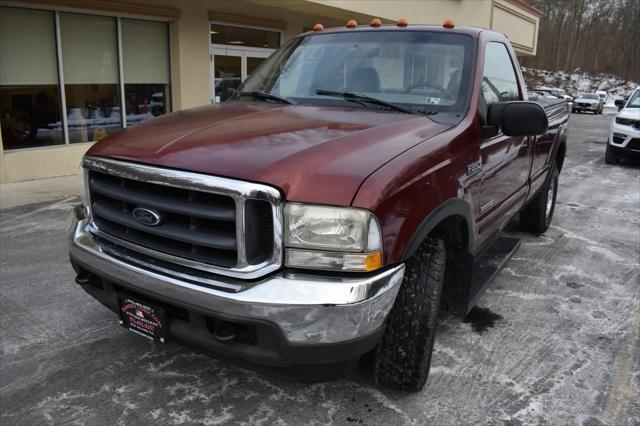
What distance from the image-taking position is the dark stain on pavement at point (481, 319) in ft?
12.4

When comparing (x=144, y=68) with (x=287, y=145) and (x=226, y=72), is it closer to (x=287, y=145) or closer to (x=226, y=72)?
(x=226, y=72)

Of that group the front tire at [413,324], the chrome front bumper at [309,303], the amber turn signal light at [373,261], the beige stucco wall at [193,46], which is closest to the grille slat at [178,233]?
the chrome front bumper at [309,303]

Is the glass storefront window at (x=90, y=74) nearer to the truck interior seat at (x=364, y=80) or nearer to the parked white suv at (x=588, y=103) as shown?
the truck interior seat at (x=364, y=80)

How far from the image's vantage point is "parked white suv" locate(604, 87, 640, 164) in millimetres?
10852

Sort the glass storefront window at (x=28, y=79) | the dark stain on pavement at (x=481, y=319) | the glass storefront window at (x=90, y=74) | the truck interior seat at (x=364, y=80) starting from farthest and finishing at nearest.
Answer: the glass storefront window at (x=90, y=74) < the glass storefront window at (x=28, y=79) < the dark stain on pavement at (x=481, y=319) < the truck interior seat at (x=364, y=80)

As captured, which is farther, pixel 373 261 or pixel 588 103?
pixel 588 103

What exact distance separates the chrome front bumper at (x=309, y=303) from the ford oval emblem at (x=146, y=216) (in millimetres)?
328

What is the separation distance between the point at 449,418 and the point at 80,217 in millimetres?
2243

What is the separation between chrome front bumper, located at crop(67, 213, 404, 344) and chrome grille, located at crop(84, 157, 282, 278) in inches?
4.1

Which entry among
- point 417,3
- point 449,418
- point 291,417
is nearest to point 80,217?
point 291,417

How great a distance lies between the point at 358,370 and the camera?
3.13 meters

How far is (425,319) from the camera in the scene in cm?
267

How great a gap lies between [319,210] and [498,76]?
93.2 inches

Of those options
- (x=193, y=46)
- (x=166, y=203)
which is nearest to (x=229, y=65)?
(x=193, y=46)
